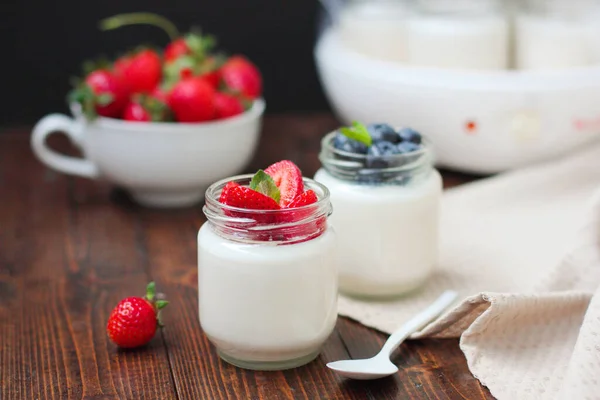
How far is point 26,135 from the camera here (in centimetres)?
179

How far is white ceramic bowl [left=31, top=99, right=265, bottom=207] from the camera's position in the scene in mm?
1338

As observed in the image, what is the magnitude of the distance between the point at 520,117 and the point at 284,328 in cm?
72

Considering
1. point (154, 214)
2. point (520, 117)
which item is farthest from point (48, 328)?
point (520, 117)

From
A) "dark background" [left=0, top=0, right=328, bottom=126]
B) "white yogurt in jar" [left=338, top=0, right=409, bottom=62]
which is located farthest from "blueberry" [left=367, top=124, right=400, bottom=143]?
"dark background" [left=0, top=0, right=328, bottom=126]

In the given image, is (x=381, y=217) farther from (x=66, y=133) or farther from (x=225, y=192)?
(x=66, y=133)

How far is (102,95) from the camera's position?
1.35 m

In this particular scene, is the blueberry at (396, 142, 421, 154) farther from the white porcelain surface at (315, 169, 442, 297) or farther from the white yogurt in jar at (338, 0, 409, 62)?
the white yogurt in jar at (338, 0, 409, 62)

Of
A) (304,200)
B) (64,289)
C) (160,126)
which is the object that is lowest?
(64,289)

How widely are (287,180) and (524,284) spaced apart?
0.39 m

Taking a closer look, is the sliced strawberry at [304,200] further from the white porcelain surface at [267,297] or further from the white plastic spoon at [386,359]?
the white plastic spoon at [386,359]

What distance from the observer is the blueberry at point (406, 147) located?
3.36 ft

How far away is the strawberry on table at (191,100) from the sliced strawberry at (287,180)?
1.45 ft

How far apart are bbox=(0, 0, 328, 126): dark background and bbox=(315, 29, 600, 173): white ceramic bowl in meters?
0.42

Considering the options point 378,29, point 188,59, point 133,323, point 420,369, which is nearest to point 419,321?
point 420,369
